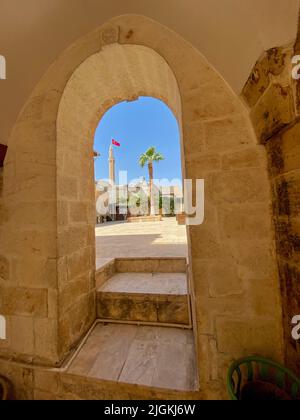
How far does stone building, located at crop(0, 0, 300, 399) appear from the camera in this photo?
3.45 feet

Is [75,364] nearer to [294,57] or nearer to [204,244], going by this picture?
[204,244]

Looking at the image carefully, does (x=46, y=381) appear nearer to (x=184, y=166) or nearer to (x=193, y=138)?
(x=184, y=166)

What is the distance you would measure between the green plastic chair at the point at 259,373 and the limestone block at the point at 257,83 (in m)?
1.70

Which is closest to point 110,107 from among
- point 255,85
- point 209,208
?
point 255,85

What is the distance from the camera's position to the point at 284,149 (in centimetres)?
103

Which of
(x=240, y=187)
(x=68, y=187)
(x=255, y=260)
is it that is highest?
(x=68, y=187)

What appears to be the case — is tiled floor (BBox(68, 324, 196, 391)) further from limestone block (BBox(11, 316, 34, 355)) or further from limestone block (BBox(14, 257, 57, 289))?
limestone block (BBox(14, 257, 57, 289))

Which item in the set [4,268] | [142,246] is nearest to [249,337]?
[4,268]

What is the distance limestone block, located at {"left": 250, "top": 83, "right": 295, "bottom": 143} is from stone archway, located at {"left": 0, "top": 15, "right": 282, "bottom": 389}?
7 cm

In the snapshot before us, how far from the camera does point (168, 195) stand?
67.6ft

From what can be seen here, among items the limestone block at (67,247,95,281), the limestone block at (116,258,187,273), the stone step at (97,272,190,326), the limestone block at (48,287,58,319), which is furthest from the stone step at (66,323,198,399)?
the limestone block at (116,258,187,273)

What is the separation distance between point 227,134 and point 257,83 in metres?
0.32

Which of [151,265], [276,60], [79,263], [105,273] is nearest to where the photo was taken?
[276,60]

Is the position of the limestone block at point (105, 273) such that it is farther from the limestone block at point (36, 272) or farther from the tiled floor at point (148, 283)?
the limestone block at point (36, 272)
